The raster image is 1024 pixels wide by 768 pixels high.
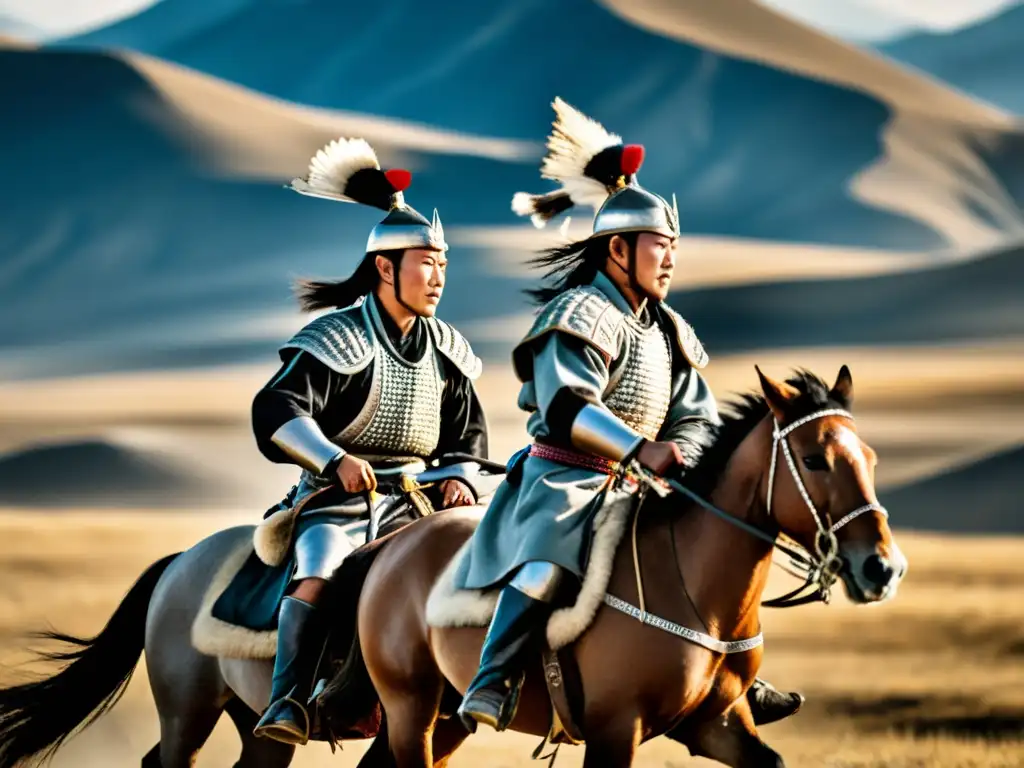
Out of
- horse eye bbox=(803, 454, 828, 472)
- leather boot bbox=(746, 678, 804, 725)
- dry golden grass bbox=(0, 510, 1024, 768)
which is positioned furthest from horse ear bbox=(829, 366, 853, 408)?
dry golden grass bbox=(0, 510, 1024, 768)

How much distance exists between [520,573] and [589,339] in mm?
821

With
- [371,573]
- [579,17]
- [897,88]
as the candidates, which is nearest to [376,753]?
[371,573]

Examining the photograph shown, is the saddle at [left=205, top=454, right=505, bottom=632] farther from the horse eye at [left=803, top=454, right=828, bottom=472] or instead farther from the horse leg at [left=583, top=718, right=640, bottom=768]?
the horse eye at [left=803, top=454, right=828, bottom=472]

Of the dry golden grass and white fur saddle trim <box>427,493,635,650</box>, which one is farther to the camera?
the dry golden grass

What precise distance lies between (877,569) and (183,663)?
12.0 ft

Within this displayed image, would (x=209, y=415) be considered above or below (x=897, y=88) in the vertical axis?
below

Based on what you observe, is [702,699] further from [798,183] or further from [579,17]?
[579,17]

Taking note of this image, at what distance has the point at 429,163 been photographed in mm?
102312

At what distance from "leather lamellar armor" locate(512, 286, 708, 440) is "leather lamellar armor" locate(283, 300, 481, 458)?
1.16 metres

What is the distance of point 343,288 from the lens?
8.30 m

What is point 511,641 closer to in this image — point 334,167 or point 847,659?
point 334,167

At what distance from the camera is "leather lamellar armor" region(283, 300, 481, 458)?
7941 millimetres

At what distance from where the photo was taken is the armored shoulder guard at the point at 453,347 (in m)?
8.20

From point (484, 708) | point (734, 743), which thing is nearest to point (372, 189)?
point (484, 708)
